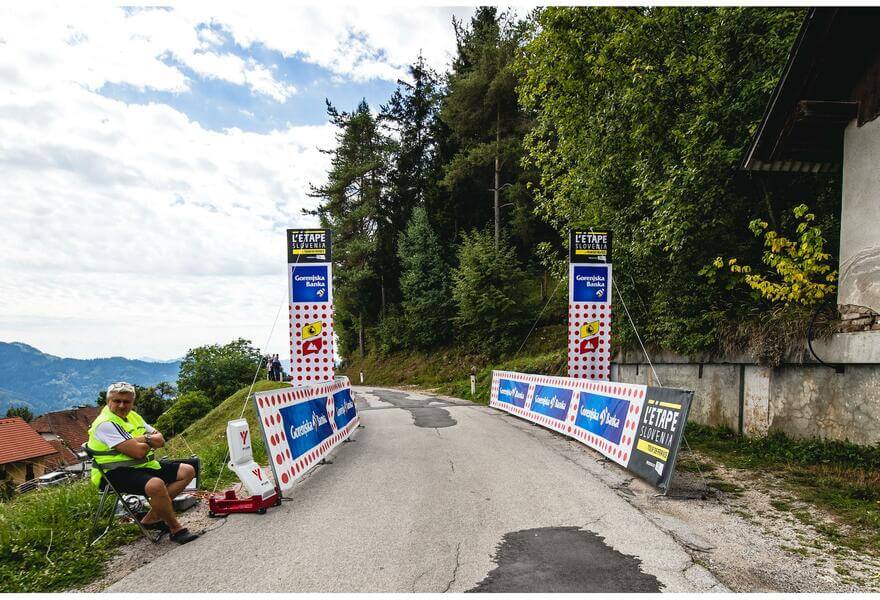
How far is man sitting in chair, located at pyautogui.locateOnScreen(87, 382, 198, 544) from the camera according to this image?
475 centimetres

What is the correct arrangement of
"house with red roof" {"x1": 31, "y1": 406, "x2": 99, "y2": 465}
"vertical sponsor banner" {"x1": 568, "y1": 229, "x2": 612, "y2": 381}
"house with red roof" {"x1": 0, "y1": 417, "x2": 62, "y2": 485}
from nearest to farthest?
"vertical sponsor banner" {"x1": 568, "y1": 229, "x2": 612, "y2": 381} < "house with red roof" {"x1": 0, "y1": 417, "x2": 62, "y2": 485} < "house with red roof" {"x1": 31, "y1": 406, "x2": 99, "y2": 465}

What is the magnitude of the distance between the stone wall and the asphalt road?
391 cm

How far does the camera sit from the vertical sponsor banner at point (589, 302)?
45.9 ft

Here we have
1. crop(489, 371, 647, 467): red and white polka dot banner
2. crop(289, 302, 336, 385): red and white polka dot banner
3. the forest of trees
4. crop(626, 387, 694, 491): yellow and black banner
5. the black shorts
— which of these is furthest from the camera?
crop(289, 302, 336, 385): red and white polka dot banner

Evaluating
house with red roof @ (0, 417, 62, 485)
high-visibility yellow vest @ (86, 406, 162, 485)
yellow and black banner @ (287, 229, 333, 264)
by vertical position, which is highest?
yellow and black banner @ (287, 229, 333, 264)

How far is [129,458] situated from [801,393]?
991 centimetres

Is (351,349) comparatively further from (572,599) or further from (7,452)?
(572,599)

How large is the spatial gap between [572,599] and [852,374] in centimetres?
666

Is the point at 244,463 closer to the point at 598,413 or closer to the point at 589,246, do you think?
the point at 598,413

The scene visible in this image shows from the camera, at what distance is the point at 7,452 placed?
29.1m

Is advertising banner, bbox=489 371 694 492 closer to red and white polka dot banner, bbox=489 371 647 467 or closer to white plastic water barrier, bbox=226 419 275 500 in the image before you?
red and white polka dot banner, bbox=489 371 647 467

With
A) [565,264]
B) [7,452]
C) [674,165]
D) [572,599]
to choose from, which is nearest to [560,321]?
[565,264]

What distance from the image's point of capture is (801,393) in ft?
27.2

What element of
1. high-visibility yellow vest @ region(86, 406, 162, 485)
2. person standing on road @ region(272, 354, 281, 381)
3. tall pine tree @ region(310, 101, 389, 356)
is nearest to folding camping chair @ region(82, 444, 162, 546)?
high-visibility yellow vest @ region(86, 406, 162, 485)
